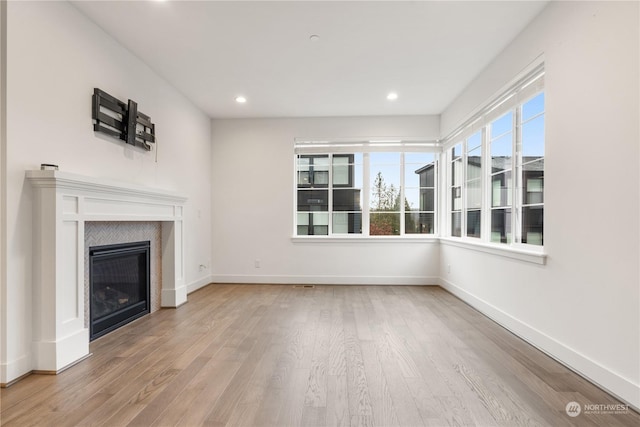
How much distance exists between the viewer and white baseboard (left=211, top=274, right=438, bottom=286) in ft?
17.2

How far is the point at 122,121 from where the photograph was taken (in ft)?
10.5

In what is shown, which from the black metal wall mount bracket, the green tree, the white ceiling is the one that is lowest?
the green tree

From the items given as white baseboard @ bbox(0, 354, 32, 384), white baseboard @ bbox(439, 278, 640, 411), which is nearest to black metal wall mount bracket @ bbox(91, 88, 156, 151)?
white baseboard @ bbox(0, 354, 32, 384)

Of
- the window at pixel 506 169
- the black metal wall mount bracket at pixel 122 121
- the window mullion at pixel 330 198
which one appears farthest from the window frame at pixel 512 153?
the black metal wall mount bracket at pixel 122 121

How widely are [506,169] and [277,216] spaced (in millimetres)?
3346

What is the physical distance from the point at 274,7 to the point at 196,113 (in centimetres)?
274

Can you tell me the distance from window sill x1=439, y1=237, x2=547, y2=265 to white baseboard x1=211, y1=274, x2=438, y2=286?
3.39 feet

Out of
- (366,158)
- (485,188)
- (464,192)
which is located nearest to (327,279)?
(366,158)

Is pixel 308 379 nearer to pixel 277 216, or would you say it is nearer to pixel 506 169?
pixel 506 169

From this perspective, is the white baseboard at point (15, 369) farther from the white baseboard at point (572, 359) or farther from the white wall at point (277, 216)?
the white baseboard at point (572, 359)

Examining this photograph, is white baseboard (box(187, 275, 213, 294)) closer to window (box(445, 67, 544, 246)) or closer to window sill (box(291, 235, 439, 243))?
window sill (box(291, 235, 439, 243))

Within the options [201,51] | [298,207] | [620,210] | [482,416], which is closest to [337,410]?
[482,416]

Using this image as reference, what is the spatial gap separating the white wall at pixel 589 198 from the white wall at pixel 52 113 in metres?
3.72

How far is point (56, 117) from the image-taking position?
2.44 m
